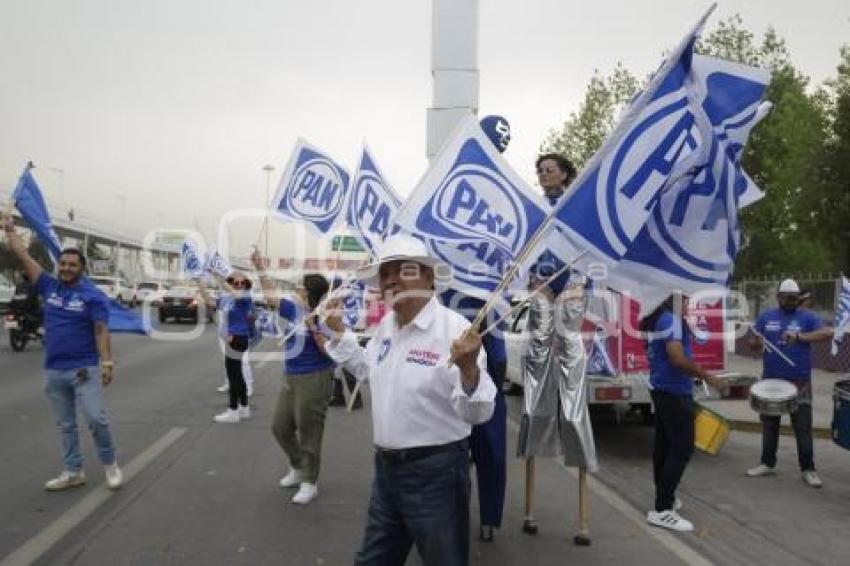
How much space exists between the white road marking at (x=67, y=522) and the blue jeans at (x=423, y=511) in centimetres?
257

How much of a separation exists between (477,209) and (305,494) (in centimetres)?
258

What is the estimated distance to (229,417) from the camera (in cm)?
991

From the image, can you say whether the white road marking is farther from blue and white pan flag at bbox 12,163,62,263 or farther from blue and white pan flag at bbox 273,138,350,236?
blue and white pan flag at bbox 273,138,350,236

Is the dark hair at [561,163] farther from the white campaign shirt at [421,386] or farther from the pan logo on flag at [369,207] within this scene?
the pan logo on flag at [369,207]

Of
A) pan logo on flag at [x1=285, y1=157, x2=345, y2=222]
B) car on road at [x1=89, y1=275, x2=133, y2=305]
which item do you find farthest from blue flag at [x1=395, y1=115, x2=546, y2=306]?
car on road at [x1=89, y1=275, x2=133, y2=305]

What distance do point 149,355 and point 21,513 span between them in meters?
13.5

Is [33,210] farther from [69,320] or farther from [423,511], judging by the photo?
[423,511]

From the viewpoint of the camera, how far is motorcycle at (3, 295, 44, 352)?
1858 centimetres

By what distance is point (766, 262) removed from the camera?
2886 cm

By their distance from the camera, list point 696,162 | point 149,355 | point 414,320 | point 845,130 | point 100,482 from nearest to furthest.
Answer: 1. point 414,320
2. point 696,162
3. point 100,482
4. point 149,355
5. point 845,130

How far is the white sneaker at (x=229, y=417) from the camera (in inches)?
387

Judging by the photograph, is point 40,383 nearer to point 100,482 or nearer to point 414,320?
point 100,482

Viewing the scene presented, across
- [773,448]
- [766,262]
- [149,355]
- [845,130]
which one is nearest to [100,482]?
[773,448]

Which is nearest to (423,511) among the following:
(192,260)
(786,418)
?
(786,418)
